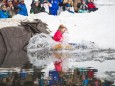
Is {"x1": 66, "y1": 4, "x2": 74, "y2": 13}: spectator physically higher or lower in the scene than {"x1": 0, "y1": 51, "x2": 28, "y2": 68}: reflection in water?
higher

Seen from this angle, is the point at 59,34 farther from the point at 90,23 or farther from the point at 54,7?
the point at 90,23

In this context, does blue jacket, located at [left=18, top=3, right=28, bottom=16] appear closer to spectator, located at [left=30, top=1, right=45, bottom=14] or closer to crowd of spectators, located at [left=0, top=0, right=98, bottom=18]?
crowd of spectators, located at [left=0, top=0, right=98, bottom=18]

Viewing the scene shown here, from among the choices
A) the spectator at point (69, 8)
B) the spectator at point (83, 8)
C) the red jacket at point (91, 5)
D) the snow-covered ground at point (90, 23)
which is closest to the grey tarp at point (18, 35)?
the snow-covered ground at point (90, 23)

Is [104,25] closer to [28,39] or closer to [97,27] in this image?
[97,27]

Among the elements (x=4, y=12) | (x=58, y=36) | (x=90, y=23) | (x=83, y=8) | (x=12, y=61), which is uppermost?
(x=83, y=8)

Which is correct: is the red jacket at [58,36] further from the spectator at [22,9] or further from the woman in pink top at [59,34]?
the spectator at [22,9]

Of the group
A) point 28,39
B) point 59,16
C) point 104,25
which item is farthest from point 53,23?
point 104,25

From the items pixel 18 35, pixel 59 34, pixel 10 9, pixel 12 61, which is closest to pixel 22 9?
pixel 10 9

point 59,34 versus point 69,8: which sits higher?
point 69,8

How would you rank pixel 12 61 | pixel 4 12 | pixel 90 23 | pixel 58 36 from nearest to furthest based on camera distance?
pixel 12 61 < pixel 58 36 < pixel 4 12 < pixel 90 23

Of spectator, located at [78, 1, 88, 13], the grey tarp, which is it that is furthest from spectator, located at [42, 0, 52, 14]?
spectator, located at [78, 1, 88, 13]

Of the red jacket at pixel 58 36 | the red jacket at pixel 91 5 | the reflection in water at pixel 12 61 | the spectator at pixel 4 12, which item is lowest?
the reflection in water at pixel 12 61

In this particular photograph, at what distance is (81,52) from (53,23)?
1205mm

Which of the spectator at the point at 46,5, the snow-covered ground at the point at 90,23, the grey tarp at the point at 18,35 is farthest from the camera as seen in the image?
the spectator at the point at 46,5
